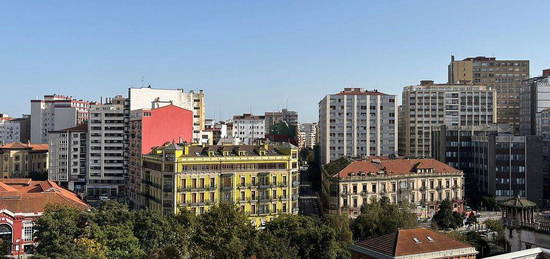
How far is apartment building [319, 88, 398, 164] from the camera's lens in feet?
370

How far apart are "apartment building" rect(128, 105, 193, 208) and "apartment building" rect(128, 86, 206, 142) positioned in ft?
20.3

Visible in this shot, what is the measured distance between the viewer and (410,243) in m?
30.4

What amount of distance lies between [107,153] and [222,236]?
7391 cm

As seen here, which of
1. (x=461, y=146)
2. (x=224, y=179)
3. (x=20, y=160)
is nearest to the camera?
(x=224, y=179)

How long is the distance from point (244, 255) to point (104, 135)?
75540 millimetres

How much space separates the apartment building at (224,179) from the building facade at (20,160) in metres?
60.6

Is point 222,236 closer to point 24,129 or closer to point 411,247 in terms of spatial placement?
point 411,247

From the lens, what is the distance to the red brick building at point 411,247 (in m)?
29.2

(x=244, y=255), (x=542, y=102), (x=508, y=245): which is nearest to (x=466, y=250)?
(x=508, y=245)

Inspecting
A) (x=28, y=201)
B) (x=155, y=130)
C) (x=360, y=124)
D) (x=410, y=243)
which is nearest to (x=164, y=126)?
(x=155, y=130)

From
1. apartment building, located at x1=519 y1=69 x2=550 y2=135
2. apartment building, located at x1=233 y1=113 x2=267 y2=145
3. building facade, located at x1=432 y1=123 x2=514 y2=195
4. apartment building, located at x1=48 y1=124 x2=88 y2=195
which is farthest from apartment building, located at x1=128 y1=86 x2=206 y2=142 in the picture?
apartment building, located at x1=519 y1=69 x2=550 y2=135

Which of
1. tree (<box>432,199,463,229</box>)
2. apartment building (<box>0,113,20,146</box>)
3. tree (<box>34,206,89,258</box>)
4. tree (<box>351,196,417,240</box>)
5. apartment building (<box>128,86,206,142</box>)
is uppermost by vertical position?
apartment building (<box>128,86,206,142</box>)

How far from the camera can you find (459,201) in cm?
8181

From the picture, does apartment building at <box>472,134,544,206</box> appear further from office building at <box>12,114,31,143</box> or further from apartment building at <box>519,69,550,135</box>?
office building at <box>12,114,31,143</box>
